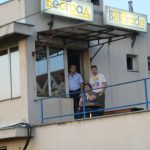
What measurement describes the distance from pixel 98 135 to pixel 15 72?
394cm

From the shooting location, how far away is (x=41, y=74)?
54.2 feet

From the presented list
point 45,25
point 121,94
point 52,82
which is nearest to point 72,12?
point 45,25

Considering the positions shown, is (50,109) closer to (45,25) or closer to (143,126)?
(45,25)

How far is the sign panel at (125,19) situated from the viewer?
56.0 feet

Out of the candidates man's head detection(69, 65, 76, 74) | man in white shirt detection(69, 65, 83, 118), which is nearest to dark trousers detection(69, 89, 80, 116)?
man in white shirt detection(69, 65, 83, 118)

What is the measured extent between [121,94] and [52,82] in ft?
9.79

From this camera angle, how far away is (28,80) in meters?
15.8

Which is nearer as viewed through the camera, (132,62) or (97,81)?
(97,81)

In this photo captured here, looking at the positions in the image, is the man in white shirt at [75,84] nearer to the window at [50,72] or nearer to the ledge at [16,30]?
the window at [50,72]

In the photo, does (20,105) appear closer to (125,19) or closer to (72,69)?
(72,69)

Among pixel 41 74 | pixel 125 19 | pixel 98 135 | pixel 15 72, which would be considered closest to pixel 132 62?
pixel 125 19

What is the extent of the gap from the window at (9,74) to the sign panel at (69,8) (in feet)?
5.37

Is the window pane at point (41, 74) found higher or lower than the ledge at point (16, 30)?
lower

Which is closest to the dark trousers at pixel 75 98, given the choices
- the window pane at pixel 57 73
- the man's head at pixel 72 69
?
the window pane at pixel 57 73
